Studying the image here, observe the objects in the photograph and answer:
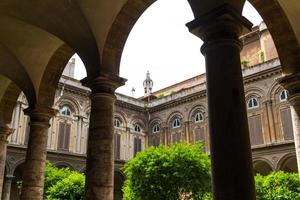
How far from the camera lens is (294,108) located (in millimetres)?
6543

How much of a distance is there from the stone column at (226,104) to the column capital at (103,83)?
101 inches

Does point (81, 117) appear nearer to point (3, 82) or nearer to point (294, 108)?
point (3, 82)

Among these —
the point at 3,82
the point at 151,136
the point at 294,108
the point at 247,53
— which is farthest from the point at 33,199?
the point at 247,53

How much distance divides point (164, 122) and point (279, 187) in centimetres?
1411

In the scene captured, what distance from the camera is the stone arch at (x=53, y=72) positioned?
903cm

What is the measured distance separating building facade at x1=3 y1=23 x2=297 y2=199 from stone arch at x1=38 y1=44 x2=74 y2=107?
38.7 feet

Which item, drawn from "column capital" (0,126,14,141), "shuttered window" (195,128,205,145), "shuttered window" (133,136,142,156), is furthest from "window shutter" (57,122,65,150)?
"column capital" (0,126,14,141)

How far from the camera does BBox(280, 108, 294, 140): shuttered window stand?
792 inches

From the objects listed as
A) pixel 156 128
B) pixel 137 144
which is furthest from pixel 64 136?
pixel 156 128

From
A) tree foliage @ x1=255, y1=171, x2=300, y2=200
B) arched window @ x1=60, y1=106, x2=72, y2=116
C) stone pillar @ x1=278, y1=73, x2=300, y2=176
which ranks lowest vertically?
tree foliage @ x1=255, y1=171, x2=300, y2=200

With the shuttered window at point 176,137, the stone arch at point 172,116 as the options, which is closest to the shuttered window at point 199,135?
the shuttered window at point 176,137

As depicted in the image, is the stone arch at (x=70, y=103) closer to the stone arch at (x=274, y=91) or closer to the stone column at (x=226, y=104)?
the stone arch at (x=274, y=91)

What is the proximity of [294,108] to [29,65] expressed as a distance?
21.6ft

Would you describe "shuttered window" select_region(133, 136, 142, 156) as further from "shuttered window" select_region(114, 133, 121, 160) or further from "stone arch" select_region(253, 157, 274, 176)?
"stone arch" select_region(253, 157, 274, 176)
